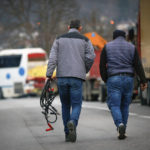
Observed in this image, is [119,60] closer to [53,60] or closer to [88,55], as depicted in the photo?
[88,55]

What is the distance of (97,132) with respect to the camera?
9984 mm

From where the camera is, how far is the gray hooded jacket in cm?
862

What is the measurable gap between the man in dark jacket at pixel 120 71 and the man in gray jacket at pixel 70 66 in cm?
42

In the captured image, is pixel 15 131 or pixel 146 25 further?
pixel 146 25

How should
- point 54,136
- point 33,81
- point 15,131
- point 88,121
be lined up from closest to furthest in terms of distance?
point 54,136 < point 15,131 < point 88,121 < point 33,81

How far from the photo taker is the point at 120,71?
8969 mm

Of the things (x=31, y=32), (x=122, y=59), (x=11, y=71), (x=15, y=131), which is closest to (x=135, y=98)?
(x=15, y=131)

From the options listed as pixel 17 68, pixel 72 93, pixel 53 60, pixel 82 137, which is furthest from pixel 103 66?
pixel 17 68

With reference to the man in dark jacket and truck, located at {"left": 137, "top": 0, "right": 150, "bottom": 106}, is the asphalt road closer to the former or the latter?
the man in dark jacket

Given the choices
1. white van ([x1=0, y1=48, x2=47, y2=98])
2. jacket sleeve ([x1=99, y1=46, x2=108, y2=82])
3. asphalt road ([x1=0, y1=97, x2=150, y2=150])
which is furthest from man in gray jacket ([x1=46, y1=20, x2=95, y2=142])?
white van ([x1=0, y1=48, x2=47, y2=98])

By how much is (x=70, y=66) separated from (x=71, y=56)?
157mm

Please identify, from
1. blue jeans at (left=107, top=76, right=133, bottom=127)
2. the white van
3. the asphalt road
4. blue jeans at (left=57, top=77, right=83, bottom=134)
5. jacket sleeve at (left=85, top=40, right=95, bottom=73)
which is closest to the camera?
the asphalt road

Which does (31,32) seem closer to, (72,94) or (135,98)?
(135,98)

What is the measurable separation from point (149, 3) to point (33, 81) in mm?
18066
